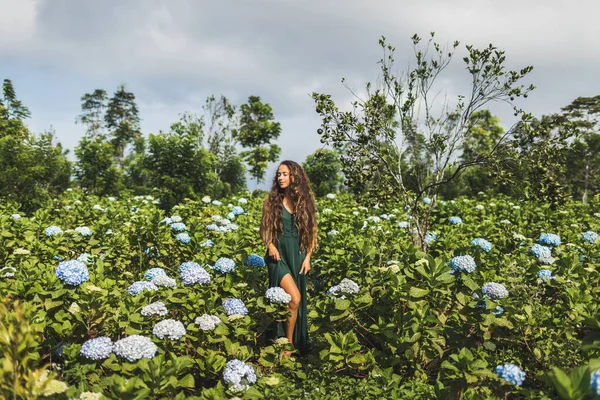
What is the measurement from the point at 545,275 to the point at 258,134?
28077mm

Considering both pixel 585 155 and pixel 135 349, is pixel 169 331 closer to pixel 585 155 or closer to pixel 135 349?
pixel 135 349

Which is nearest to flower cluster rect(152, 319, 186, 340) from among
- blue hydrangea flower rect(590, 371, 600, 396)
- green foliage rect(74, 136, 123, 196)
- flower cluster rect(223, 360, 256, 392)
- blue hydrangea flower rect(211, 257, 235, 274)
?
flower cluster rect(223, 360, 256, 392)

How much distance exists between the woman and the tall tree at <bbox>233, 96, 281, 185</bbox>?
1011 inches

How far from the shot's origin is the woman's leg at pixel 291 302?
3.60 meters

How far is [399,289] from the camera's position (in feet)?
10.8

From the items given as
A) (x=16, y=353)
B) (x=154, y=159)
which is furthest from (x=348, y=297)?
(x=154, y=159)

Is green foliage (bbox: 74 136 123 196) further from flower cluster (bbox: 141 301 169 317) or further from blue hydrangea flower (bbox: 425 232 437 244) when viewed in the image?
flower cluster (bbox: 141 301 169 317)

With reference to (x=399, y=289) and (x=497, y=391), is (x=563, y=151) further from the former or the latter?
(x=497, y=391)

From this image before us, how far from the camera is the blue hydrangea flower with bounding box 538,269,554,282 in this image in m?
3.56

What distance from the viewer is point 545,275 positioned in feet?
11.9

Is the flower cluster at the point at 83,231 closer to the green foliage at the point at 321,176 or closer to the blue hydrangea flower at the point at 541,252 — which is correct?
the blue hydrangea flower at the point at 541,252

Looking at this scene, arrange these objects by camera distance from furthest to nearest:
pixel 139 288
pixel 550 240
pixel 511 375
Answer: pixel 550 240 < pixel 139 288 < pixel 511 375

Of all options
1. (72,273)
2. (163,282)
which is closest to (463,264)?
(163,282)

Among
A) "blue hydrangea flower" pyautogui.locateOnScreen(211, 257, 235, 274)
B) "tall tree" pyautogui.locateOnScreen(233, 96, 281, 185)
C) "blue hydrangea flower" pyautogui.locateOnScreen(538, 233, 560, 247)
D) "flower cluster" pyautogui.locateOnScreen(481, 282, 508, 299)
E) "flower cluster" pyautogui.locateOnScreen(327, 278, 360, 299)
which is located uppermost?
"tall tree" pyautogui.locateOnScreen(233, 96, 281, 185)
